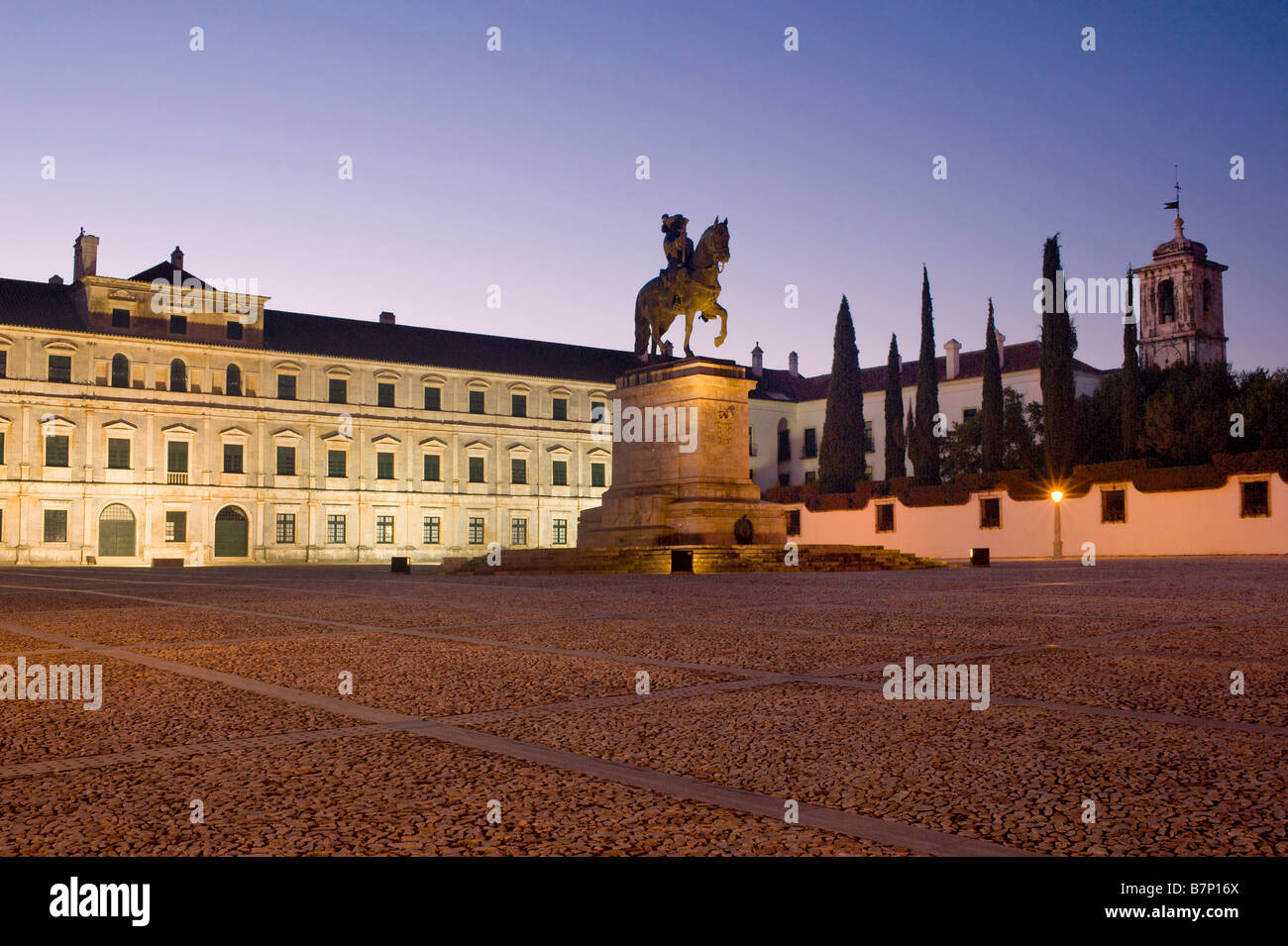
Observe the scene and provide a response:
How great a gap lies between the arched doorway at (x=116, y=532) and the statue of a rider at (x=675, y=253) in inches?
1335

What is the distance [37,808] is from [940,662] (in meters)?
4.80

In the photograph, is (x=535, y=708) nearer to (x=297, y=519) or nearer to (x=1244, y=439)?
(x=1244, y=439)

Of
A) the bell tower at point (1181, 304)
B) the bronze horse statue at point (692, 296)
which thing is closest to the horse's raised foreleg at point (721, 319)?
the bronze horse statue at point (692, 296)

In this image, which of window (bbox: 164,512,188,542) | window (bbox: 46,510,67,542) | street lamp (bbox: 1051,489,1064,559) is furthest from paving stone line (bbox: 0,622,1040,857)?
window (bbox: 164,512,188,542)

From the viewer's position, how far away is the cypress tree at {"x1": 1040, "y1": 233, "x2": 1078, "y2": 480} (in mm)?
39375

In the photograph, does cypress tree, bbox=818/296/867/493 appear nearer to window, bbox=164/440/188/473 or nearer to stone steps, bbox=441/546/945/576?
stone steps, bbox=441/546/945/576

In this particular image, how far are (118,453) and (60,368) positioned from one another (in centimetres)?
428

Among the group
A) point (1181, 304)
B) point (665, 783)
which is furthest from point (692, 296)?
point (1181, 304)

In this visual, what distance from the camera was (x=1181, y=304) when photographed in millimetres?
67250

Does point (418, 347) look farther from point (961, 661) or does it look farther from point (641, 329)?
point (961, 661)

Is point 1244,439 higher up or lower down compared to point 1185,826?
higher up

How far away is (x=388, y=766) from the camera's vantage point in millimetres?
3877

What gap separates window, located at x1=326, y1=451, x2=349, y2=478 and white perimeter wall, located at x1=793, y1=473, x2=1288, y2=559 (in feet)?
76.4
